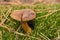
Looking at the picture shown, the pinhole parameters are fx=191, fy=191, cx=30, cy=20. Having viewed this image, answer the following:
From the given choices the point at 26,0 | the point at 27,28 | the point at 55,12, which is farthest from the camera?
the point at 26,0

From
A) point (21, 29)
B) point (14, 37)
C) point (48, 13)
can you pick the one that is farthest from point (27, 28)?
point (48, 13)

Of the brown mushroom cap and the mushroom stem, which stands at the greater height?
the brown mushroom cap

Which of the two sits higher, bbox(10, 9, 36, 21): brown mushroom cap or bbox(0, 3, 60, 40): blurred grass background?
bbox(10, 9, 36, 21): brown mushroom cap

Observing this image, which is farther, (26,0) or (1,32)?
(26,0)

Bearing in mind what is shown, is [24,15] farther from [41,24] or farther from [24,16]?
[41,24]

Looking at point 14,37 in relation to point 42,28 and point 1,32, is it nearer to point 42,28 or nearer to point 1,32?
point 1,32

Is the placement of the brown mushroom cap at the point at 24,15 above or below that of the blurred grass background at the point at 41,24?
above

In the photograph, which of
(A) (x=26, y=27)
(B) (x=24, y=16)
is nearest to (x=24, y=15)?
(B) (x=24, y=16)

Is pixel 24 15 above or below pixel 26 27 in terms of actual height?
above

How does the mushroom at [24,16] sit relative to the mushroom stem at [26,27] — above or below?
above

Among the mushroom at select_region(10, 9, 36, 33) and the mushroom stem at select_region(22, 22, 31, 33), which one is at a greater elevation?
the mushroom at select_region(10, 9, 36, 33)

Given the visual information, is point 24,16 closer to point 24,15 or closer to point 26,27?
point 24,15
